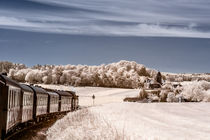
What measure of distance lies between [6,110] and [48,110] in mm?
22764

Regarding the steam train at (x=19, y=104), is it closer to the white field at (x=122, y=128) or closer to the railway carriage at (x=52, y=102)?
the railway carriage at (x=52, y=102)

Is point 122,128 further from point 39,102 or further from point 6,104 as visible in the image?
point 6,104

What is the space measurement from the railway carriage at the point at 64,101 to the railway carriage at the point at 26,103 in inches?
Result: 781

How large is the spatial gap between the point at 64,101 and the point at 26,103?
27.8 metres

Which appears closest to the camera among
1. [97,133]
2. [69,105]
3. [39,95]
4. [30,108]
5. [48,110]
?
[97,133]

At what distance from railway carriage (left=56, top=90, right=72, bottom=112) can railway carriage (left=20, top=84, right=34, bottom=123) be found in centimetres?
1984

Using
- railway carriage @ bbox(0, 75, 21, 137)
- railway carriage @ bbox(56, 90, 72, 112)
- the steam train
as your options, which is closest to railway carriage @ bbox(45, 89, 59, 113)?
the steam train

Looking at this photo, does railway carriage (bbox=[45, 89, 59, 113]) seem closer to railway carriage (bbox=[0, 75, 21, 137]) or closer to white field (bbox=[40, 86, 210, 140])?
white field (bbox=[40, 86, 210, 140])

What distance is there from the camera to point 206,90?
16462 centimetres

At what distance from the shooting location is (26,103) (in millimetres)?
27688

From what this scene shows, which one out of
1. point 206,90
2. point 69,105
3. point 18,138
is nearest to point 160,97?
point 206,90

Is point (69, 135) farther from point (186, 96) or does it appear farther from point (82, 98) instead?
point (82, 98)

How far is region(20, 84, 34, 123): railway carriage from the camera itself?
86.6 ft

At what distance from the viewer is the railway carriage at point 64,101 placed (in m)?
51.7
